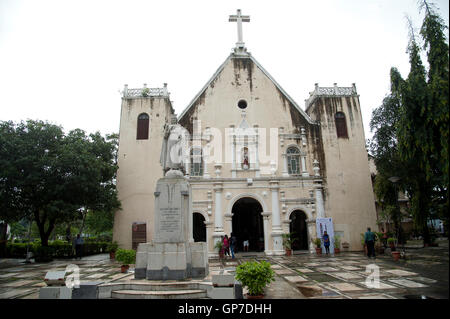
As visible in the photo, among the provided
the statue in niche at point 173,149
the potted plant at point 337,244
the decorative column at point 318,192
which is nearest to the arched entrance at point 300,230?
the decorative column at point 318,192

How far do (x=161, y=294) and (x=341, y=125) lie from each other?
18178 mm

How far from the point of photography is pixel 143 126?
20062mm

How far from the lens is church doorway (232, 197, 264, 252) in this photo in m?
21.3

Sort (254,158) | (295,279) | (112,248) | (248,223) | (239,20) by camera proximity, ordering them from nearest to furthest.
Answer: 1. (295,279)
2. (112,248)
3. (254,158)
4. (239,20)
5. (248,223)

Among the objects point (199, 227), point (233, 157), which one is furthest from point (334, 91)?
point (199, 227)

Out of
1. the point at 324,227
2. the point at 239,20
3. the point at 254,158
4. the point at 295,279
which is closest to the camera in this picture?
the point at 295,279

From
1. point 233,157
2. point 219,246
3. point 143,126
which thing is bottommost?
point 219,246

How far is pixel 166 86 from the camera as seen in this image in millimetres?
20797

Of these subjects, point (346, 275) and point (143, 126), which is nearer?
point (346, 275)

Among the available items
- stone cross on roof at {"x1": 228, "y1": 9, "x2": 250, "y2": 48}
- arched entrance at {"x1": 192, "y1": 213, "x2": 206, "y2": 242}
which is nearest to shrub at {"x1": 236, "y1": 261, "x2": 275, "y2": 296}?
arched entrance at {"x1": 192, "y1": 213, "x2": 206, "y2": 242}

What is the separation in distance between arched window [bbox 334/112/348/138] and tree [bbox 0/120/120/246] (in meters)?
16.1

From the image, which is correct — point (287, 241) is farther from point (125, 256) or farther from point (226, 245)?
point (125, 256)
